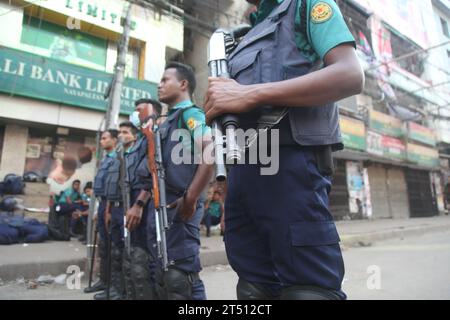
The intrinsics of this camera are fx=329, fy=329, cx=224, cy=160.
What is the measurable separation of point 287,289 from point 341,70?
674 millimetres

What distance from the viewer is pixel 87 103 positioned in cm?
735

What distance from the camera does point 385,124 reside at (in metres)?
13.6

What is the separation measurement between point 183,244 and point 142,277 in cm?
44

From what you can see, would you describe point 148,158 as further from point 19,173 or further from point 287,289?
point 19,173

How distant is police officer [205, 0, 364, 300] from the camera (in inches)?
38.0

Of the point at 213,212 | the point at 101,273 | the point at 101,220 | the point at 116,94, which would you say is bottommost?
the point at 101,273

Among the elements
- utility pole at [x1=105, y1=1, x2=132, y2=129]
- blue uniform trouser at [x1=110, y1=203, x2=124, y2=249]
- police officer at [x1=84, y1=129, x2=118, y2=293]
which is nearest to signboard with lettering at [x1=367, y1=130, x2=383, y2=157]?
utility pole at [x1=105, y1=1, x2=132, y2=129]

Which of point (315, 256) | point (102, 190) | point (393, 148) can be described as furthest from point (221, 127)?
point (393, 148)

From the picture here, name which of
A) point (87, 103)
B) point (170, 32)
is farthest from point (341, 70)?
point (170, 32)

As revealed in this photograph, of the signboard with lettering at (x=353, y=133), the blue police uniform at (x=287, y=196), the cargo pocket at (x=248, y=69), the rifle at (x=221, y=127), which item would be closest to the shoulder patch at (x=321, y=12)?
the blue police uniform at (x=287, y=196)

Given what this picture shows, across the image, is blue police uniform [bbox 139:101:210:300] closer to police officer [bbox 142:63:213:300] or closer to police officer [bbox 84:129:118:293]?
police officer [bbox 142:63:213:300]

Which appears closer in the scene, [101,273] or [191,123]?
[191,123]

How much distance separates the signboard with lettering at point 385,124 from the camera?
12891mm

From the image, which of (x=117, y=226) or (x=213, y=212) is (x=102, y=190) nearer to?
(x=117, y=226)
